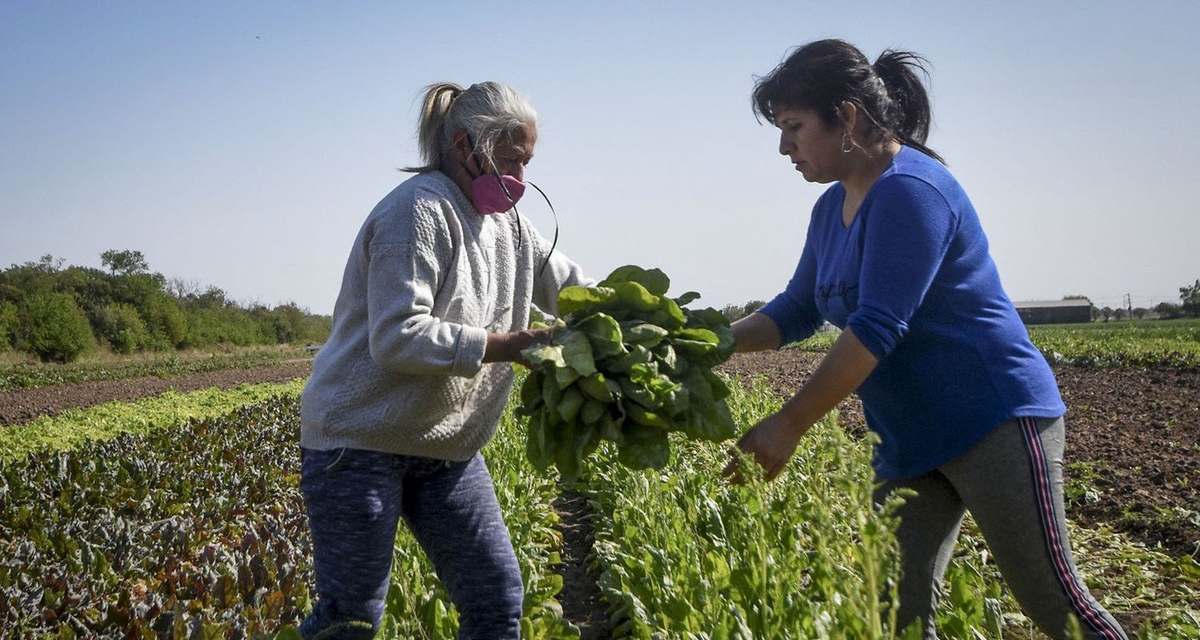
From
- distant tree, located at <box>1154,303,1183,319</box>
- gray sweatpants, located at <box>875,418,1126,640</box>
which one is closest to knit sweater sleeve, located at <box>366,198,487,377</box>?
gray sweatpants, located at <box>875,418,1126,640</box>

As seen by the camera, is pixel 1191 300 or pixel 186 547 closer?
pixel 186 547

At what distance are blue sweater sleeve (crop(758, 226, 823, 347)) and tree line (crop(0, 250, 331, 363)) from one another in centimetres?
4047

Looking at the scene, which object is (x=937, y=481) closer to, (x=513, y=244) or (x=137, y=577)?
(x=513, y=244)

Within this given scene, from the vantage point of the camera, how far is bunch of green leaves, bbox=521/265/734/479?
2035 mm

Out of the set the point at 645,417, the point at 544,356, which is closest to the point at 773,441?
the point at 645,417

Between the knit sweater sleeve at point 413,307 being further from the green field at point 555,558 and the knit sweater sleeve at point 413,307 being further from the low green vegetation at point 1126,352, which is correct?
the low green vegetation at point 1126,352

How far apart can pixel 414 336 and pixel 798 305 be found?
122 centimetres

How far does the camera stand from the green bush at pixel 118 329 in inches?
1651

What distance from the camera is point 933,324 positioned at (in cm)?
194

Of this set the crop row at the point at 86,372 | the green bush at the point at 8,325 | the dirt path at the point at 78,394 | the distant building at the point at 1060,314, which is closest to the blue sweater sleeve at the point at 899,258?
the dirt path at the point at 78,394

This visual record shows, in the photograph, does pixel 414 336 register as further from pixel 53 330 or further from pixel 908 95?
pixel 53 330

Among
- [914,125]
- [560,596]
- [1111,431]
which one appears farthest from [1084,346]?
[914,125]

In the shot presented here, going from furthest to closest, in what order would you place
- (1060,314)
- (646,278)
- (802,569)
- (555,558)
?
1. (1060,314)
2. (555,558)
3. (802,569)
4. (646,278)

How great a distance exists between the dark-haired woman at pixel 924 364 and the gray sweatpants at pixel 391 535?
725 mm
